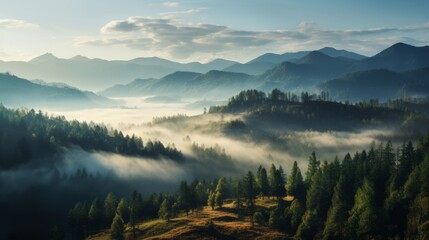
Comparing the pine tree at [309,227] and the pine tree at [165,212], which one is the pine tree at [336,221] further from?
the pine tree at [165,212]

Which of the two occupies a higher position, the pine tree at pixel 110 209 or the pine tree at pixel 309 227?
the pine tree at pixel 309 227

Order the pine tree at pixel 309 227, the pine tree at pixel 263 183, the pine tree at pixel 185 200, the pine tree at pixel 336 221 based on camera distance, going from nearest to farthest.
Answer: the pine tree at pixel 336 221
the pine tree at pixel 309 227
the pine tree at pixel 185 200
the pine tree at pixel 263 183

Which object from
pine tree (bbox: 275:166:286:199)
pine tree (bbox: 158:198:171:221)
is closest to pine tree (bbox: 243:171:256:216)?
pine tree (bbox: 275:166:286:199)

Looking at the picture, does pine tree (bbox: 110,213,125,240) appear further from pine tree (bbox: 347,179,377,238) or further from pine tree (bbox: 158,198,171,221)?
pine tree (bbox: 347,179,377,238)

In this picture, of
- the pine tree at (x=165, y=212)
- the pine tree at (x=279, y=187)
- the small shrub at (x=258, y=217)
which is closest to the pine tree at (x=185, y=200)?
the pine tree at (x=165, y=212)

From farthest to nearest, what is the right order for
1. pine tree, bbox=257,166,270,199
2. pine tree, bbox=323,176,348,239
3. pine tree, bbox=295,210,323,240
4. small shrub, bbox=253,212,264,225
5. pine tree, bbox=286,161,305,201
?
1. pine tree, bbox=257,166,270,199
2. pine tree, bbox=286,161,305,201
3. small shrub, bbox=253,212,264,225
4. pine tree, bbox=295,210,323,240
5. pine tree, bbox=323,176,348,239

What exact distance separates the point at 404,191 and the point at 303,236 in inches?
1205

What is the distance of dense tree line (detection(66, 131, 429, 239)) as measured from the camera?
11019cm

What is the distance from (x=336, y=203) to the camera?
125750 millimetres

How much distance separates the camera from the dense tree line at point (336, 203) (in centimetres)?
11019

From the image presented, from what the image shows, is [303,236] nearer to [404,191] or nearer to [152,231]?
[404,191]

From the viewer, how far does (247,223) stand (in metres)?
141

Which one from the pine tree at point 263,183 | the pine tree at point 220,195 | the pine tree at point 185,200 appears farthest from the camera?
the pine tree at point 263,183

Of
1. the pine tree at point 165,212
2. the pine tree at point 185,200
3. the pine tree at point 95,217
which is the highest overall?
the pine tree at point 185,200
